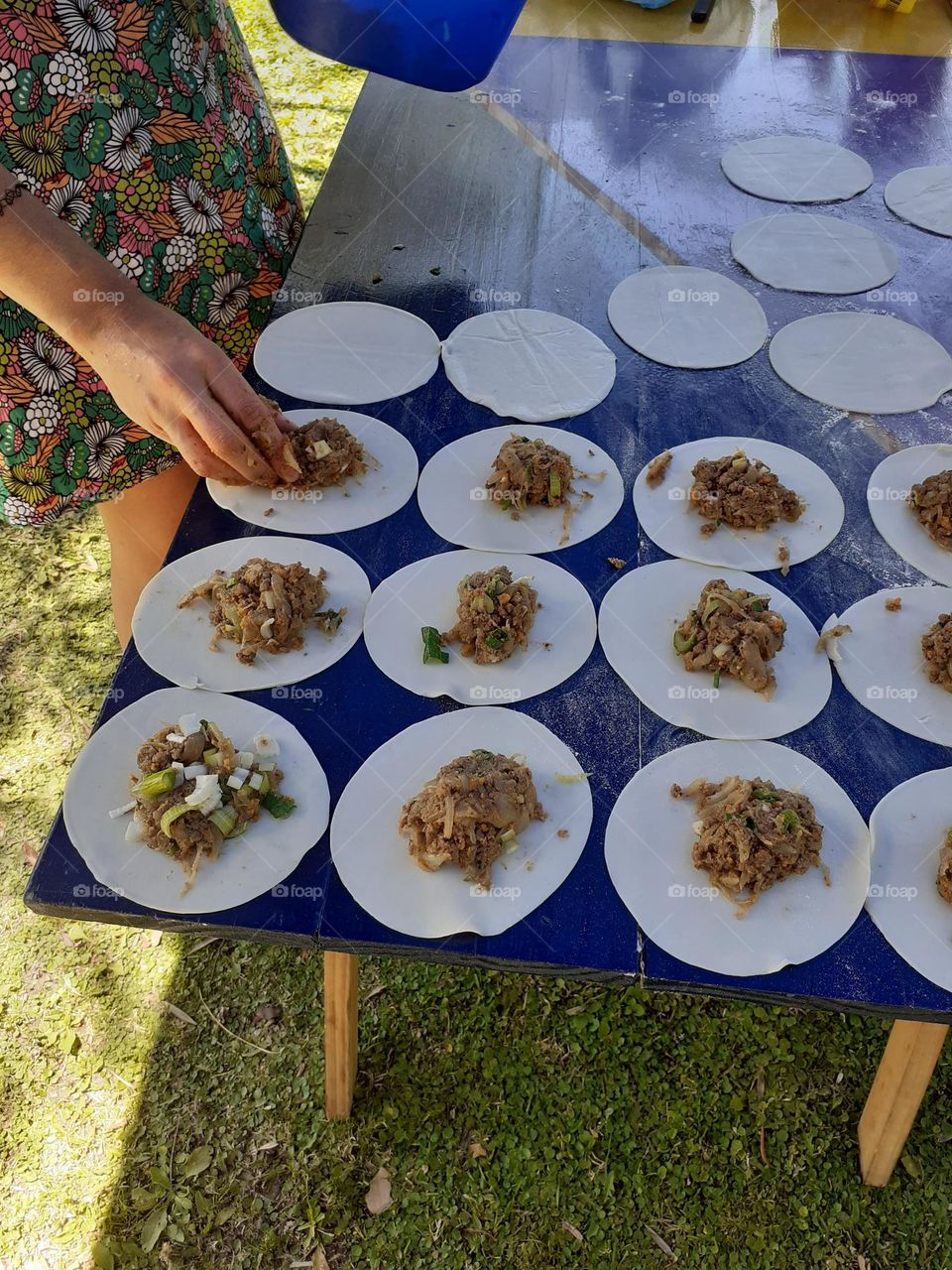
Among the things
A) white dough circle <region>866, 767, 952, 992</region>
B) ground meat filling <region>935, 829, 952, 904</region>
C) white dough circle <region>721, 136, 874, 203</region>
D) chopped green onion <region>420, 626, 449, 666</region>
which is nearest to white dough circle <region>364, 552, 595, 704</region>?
chopped green onion <region>420, 626, 449, 666</region>

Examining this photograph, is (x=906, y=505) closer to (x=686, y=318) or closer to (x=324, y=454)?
(x=686, y=318)

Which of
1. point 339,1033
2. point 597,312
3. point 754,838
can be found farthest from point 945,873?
point 597,312

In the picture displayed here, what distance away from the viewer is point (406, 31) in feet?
10.2

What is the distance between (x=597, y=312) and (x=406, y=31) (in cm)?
116

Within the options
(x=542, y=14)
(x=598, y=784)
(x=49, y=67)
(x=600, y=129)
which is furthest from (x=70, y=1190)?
(x=542, y=14)

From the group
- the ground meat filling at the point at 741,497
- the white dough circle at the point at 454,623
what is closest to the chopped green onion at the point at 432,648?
the white dough circle at the point at 454,623

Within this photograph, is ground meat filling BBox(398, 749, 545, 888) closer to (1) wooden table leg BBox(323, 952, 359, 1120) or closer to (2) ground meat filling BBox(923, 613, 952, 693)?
(1) wooden table leg BBox(323, 952, 359, 1120)

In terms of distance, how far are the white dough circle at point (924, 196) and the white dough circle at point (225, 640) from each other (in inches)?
117

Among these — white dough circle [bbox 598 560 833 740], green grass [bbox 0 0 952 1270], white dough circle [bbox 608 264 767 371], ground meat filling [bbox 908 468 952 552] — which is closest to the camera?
white dough circle [bbox 598 560 833 740]

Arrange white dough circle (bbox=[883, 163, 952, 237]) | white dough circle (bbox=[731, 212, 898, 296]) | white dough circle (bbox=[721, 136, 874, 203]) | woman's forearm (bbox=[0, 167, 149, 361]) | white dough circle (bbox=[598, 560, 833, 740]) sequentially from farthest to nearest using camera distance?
1. white dough circle (bbox=[721, 136, 874, 203])
2. white dough circle (bbox=[883, 163, 952, 237])
3. white dough circle (bbox=[731, 212, 898, 296])
4. white dough circle (bbox=[598, 560, 833, 740])
5. woman's forearm (bbox=[0, 167, 149, 361])

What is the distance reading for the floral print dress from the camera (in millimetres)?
2324

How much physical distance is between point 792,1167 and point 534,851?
149 centimetres

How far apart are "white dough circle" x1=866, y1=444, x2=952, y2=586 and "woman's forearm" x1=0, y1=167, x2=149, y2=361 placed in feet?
7.60

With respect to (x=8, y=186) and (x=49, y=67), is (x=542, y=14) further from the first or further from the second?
(x=8, y=186)
